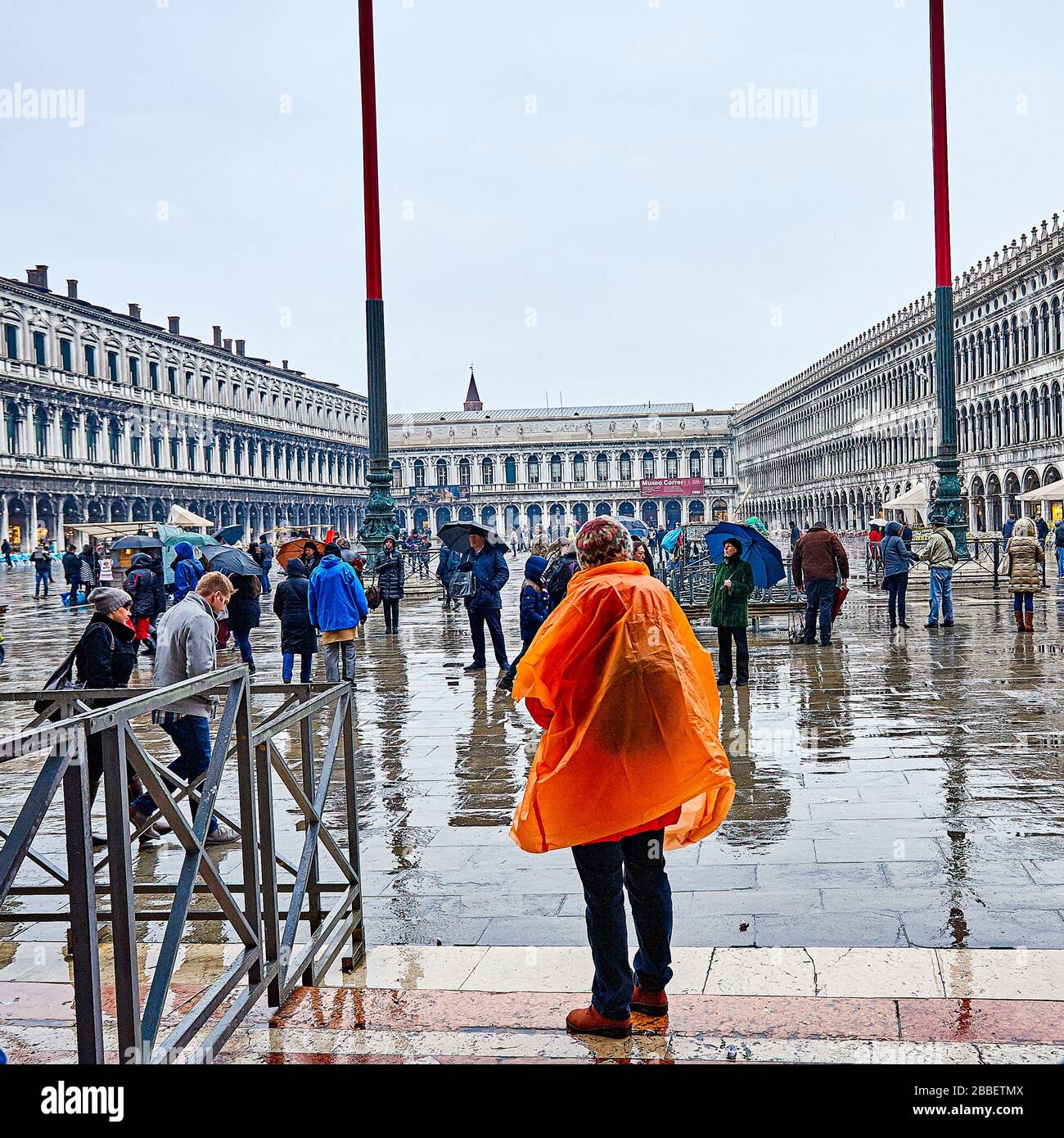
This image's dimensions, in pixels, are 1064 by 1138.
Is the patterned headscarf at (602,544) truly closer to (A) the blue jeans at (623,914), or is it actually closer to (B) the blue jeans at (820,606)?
(A) the blue jeans at (623,914)

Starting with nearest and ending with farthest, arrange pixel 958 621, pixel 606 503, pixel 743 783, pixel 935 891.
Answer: pixel 935 891 → pixel 743 783 → pixel 958 621 → pixel 606 503

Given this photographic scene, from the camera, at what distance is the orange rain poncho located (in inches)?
144

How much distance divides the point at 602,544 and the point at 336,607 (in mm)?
7261

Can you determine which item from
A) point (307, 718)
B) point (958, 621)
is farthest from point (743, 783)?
point (958, 621)

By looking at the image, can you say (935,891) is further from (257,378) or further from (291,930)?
(257,378)

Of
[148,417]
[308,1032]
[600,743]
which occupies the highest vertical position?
[148,417]

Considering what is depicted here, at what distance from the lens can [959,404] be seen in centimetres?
5288

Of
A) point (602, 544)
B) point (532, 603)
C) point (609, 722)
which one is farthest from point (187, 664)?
point (532, 603)

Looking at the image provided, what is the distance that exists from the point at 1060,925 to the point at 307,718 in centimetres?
285

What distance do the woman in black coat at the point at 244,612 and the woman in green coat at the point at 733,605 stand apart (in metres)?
5.17

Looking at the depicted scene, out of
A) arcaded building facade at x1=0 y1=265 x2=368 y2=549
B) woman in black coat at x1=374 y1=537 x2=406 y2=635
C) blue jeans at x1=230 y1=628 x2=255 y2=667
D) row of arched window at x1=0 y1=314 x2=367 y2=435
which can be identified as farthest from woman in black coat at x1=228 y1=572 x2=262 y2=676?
row of arched window at x1=0 y1=314 x2=367 y2=435

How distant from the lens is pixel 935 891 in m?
4.93

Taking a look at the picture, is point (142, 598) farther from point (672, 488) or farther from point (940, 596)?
point (672, 488)

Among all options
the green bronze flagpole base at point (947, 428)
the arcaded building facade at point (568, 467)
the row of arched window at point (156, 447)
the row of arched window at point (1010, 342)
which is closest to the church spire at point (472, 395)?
the arcaded building facade at point (568, 467)
